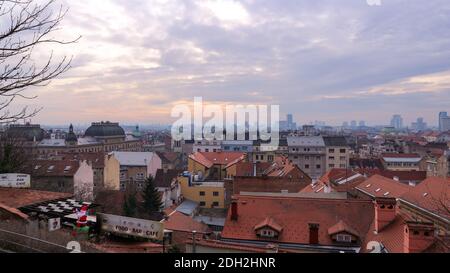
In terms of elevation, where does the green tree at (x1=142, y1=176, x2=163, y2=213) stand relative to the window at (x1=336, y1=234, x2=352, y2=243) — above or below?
below

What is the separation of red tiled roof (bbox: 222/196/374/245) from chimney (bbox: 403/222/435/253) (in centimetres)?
417

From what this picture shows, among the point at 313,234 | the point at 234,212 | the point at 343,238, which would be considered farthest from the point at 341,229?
the point at 234,212

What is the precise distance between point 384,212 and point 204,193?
914 inches

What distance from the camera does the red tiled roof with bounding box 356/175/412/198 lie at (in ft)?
79.5

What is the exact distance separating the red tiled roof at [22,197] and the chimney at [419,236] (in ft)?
35.2

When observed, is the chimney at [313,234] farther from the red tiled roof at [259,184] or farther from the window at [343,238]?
the red tiled roof at [259,184]

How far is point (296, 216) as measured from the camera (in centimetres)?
1745

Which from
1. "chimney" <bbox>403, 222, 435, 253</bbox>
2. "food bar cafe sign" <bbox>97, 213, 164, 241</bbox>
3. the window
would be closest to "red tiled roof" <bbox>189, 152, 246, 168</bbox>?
the window

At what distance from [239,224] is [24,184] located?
853 cm

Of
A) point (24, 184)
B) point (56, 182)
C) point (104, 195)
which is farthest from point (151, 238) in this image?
point (56, 182)

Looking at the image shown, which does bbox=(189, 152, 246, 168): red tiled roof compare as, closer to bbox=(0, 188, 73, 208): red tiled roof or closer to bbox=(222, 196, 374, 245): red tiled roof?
bbox=(222, 196, 374, 245): red tiled roof

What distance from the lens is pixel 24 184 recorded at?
14.3m
